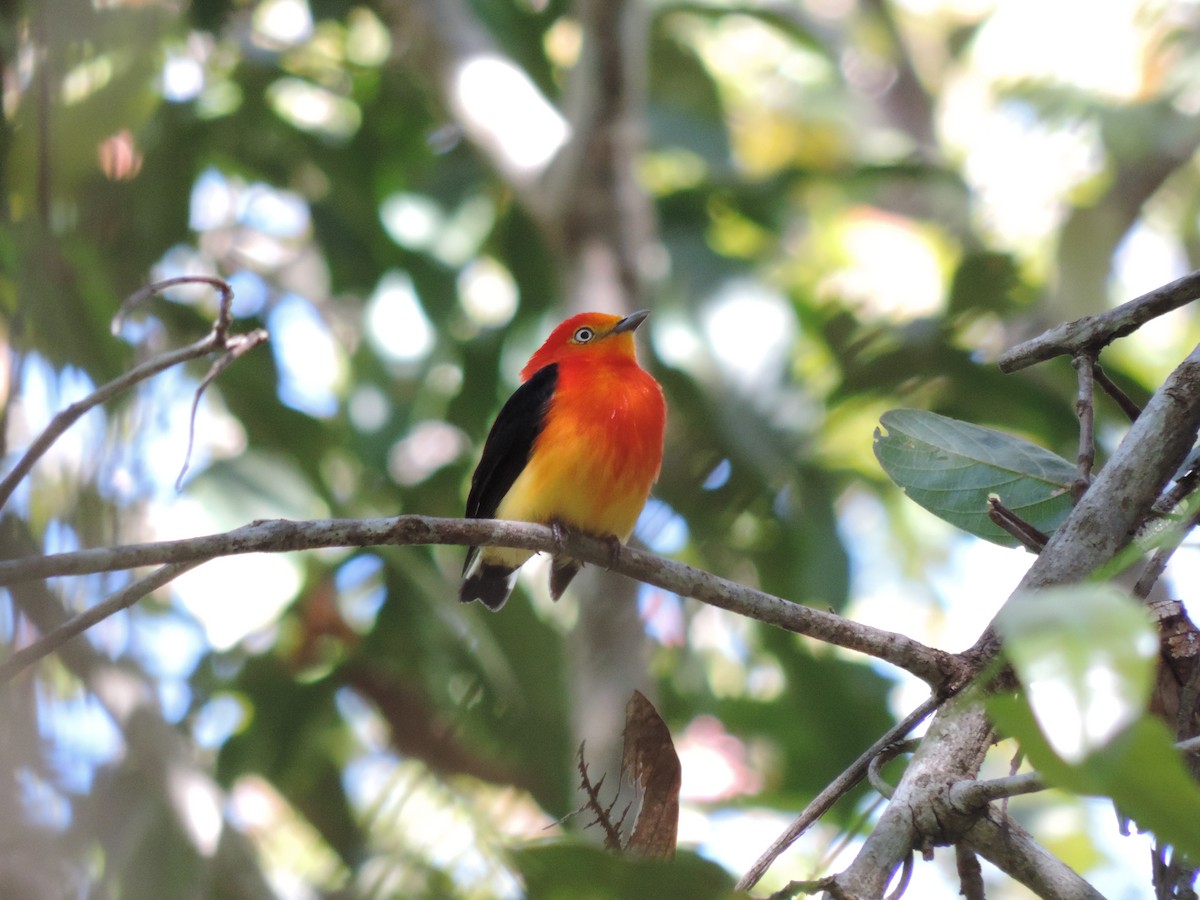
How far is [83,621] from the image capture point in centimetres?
188

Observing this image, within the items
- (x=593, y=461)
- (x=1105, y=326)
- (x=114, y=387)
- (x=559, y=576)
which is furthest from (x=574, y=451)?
(x=1105, y=326)

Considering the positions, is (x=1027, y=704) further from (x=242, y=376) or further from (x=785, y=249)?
(x=785, y=249)

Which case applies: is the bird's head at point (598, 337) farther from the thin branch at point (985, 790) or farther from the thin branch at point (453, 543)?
the thin branch at point (985, 790)

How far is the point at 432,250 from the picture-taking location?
6.47m

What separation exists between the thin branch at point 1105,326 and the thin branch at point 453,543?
0.51 metres

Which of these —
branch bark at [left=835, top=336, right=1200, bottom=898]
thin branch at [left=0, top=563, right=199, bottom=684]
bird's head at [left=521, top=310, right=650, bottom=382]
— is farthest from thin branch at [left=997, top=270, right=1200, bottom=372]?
bird's head at [left=521, top=310, right=650, bottom=382]

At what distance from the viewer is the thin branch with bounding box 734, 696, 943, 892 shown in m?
1.76

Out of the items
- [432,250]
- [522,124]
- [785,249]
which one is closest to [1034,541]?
[522,124]

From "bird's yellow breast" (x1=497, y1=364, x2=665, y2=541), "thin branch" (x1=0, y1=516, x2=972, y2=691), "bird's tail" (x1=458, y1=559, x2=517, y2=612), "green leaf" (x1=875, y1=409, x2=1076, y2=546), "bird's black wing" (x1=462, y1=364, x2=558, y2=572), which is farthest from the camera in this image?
"bird's tail" (x1=458, y1=559, x2=517, y2=612)

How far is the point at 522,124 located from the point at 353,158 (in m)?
1.63

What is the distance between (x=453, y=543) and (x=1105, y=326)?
1.20 meters

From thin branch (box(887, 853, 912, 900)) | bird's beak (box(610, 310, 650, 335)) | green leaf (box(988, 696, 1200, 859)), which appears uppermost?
bird's beak (box(610, 310, 650, 335))

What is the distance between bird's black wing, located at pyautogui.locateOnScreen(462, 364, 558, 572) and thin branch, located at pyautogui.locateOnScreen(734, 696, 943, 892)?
8.09 ft

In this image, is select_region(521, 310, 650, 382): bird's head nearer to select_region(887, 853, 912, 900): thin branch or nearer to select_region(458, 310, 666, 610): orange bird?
select_region(458, 310, 666, 610): orange bird
